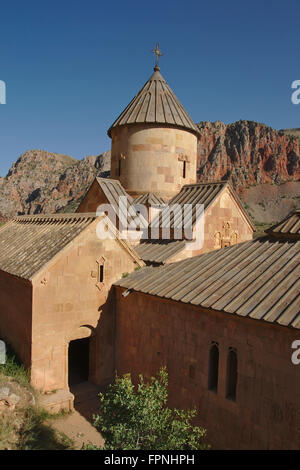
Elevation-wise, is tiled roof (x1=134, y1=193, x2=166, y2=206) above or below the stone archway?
above

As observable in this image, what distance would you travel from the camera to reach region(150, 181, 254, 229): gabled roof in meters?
8.80

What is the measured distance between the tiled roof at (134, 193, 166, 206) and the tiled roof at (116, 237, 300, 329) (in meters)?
2.44

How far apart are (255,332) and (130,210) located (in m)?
5.56

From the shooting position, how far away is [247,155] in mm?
65500

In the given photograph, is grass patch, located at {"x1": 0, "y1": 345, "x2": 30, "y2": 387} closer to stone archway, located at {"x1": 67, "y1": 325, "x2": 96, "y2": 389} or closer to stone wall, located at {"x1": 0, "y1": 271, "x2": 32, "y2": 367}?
stone wall, located at {"x1": 0, "y1": 271, "x2": 32, "y2": 367}

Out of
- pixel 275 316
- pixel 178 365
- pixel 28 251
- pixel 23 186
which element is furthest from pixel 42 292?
pixel 23 186

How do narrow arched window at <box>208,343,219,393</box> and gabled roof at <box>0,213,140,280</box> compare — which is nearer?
narrow arched window at <box>208,343,219,393</box>

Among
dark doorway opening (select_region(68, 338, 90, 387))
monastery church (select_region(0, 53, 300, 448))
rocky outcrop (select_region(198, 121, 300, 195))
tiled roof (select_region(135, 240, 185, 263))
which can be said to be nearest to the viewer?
monastery church (select_region(0, 53, 300, 448))

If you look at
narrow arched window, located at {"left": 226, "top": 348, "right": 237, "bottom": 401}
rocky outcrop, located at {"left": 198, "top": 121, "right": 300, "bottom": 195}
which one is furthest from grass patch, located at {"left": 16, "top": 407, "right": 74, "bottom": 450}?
rocky outcrop, located at {"left": 198, "top": 121, "right": 300, "bottom": 195}

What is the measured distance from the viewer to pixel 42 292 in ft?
22.6

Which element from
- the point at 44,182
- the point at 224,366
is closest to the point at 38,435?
the point at 224,366

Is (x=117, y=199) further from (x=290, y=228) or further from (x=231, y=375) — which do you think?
(x=231, y=375)

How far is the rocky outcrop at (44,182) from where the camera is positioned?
65.5 meters
